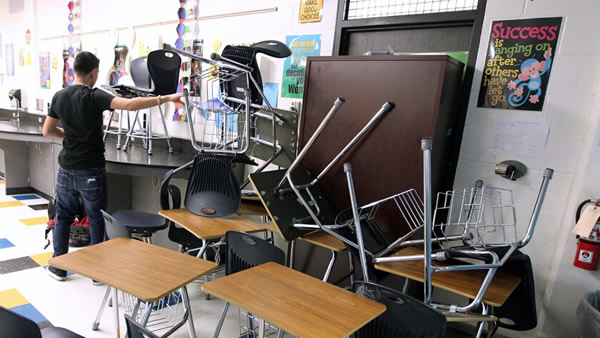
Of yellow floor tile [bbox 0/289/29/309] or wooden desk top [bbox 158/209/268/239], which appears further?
yellow floor tile [bbox 0/289/29/309]

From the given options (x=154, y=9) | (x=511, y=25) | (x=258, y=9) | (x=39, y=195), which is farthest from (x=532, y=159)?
(x=39, y=195)

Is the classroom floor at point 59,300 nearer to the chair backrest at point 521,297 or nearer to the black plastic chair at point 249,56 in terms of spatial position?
the chair backrest at point 521,297

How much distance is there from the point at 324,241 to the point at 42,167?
4042 millimetres

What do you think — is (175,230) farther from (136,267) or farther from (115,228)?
(136,267)

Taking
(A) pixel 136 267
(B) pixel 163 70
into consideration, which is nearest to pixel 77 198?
(B) pixel 163 70

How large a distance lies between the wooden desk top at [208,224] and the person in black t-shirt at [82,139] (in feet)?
2.47

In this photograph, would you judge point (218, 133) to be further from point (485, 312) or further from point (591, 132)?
point (591, 132)

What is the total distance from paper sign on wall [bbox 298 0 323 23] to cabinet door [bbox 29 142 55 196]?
324 centimetres

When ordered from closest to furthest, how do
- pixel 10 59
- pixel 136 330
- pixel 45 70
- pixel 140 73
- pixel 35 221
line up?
pixel 136 330
pixel 140 73
pixel 35 221
pixel 45 70
pixel 10 59

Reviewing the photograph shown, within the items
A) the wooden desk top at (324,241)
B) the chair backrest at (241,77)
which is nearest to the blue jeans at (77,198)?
the chair backrest at (241,77)

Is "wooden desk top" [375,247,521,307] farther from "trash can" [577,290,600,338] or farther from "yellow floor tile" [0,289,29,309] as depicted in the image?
"yellow floor tile" [0,289,29,309]

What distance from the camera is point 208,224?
205 centimetres

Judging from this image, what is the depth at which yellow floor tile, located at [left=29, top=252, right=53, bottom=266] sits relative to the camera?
2.89 m

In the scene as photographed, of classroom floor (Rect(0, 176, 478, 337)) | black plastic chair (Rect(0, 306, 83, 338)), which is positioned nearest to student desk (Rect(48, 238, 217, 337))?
black plastic chair (Rect(0, 306, 83, 338))
